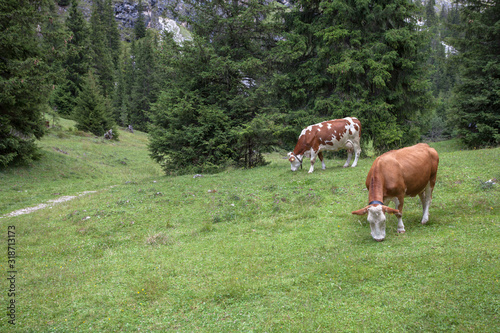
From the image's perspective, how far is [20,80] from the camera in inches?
708

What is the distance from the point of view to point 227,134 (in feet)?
66.5

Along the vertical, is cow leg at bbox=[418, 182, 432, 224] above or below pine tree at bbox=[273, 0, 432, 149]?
below

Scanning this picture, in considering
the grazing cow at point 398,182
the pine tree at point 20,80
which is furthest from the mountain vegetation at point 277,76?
the grazing cow at point 398,182

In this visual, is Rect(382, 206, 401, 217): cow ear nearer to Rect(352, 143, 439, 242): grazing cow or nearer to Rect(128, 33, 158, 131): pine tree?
Rect(352, 143, 439, 242): grazing cow

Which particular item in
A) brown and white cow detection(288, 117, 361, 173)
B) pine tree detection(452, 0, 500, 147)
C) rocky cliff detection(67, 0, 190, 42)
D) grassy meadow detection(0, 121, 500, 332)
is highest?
rocky cliff detection(67, 0, 190, 42)

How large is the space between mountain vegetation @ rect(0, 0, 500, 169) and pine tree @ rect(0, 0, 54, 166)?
72mm

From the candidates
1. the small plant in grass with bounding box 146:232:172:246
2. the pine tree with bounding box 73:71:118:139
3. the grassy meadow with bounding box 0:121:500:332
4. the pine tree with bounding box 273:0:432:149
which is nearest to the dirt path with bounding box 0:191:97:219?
the grassy meadow with bounding box 0:121:500:332

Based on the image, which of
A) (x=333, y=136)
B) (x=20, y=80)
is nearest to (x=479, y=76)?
→ (x=333, y=136)

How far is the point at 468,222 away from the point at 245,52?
61.2 feet

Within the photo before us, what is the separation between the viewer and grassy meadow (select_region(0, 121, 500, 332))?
458 centimetres

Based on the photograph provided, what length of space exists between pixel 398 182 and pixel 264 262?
3.95m

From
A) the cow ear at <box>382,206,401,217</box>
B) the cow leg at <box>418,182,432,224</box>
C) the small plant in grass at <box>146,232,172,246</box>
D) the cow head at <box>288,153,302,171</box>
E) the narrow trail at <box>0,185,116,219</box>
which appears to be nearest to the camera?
the cow ear at <box>382,206,401,217</box>

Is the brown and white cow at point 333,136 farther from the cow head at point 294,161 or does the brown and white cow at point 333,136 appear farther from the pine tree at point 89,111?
the pine tree at point 89,111

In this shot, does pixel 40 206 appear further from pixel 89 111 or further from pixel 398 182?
pixel 89 111
